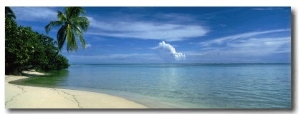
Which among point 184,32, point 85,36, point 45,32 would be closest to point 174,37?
point 184,32

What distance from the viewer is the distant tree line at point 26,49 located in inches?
210

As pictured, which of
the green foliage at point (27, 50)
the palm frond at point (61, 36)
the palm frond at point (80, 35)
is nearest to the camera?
the palm frond at point (80, 35)

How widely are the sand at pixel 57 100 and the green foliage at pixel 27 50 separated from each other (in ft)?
1.70

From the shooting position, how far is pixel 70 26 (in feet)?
18.1

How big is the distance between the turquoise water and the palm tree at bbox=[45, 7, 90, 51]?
1.20 ft

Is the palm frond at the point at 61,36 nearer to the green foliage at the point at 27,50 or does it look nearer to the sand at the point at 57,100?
the green foliage at the point at 27,50

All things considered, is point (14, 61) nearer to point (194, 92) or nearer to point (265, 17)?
point (194, 92)

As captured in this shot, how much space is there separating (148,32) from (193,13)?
637mm

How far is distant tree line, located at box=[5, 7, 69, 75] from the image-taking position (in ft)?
17.5

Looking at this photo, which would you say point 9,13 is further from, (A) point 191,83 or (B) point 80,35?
(A) point 191,83

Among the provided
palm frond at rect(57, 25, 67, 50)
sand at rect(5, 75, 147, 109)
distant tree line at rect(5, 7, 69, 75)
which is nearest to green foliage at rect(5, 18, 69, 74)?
distant tree line at rect(5, 7, 69, 75)

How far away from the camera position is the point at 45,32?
502cm

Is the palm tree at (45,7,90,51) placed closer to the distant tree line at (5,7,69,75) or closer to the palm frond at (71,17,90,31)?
the palm frond at (71,17,90,31)

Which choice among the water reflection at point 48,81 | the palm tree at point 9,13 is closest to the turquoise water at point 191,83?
the water reflection at point 48,81
